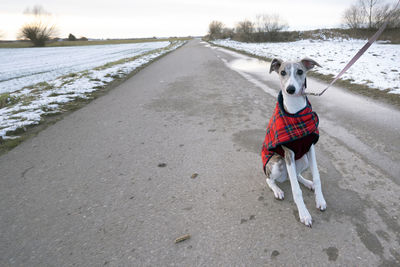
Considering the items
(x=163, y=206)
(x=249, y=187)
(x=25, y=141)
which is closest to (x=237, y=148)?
(x=249, y=187)

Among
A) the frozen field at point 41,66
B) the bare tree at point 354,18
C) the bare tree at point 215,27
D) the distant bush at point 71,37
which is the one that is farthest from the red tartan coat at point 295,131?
the distant bush at point 71,37

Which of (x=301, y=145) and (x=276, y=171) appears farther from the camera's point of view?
(x=276, y=171)

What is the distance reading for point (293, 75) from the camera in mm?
2604

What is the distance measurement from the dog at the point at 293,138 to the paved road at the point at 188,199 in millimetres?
221

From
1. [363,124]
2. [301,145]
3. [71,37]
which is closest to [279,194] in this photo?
[301,145]

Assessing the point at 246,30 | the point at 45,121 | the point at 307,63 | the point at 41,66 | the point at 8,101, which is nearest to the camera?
the point at 307,63

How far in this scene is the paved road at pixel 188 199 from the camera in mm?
2062

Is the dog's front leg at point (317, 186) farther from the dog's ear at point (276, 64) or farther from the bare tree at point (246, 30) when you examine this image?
the bare tree at point (246, 30)

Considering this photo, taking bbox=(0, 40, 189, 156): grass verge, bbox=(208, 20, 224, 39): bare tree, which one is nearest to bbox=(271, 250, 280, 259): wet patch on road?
bbox=(0, 40, 189, 156): grass verge

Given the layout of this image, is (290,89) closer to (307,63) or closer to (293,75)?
(293,75)

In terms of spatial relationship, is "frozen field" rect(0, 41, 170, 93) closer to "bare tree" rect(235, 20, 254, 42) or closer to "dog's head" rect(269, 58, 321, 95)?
"dog's head" rect(269, 58, 321, 95)

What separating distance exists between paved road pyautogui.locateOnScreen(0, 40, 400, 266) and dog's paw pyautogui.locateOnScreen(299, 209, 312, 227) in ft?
0.23

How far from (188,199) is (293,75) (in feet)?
6.67

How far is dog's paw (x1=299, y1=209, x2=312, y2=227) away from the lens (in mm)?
2301
